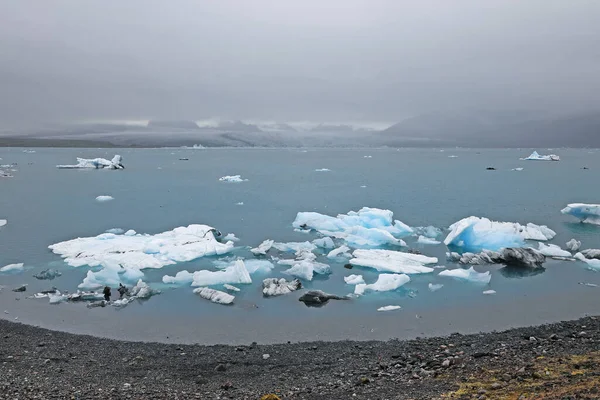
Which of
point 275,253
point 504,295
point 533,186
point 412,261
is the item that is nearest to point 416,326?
point 504,295

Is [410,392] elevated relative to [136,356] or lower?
elevated

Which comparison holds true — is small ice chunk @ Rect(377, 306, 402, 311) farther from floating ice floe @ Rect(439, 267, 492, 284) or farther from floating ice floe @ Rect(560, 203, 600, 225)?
floating ice floe @ Rect(560, 203, 600, 225)

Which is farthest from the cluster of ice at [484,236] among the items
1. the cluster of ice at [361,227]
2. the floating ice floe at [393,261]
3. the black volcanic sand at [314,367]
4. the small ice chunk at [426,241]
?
the black volcanic sand at [314,367]

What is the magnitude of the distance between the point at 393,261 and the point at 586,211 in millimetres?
15207

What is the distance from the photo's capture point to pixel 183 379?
7.79 meters

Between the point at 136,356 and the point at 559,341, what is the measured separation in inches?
319

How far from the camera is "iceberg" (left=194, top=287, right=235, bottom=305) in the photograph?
12.9 metres

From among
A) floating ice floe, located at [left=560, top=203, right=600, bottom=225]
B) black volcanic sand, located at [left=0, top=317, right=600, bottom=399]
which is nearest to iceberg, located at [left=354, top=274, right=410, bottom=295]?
black volcanic sand, located at [left=0, top=317, right=600, bottom=399]

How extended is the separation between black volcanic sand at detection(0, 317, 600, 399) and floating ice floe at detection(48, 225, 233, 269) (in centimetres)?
567

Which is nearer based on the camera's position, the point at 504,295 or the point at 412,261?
the point at 504,295

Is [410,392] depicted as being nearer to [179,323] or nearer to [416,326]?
[416,326]

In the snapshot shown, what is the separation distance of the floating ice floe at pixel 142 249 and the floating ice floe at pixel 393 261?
5.33 metres

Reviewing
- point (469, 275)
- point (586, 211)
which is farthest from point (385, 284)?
point (586, 211)

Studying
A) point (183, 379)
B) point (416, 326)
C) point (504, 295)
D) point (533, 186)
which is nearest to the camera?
point (183, 379)
